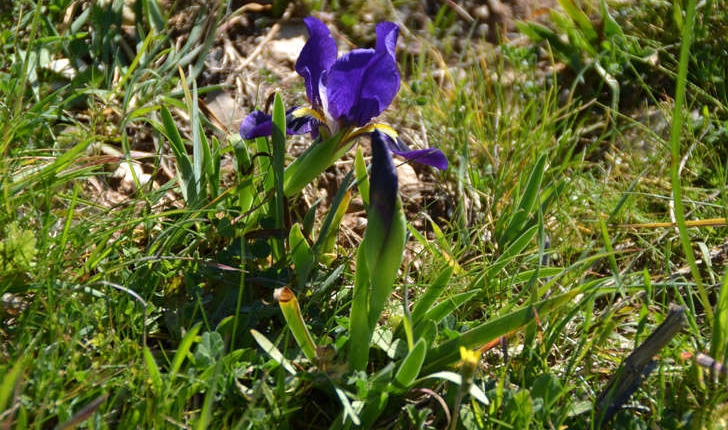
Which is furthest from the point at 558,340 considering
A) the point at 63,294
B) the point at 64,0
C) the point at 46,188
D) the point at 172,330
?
the point at 64,0

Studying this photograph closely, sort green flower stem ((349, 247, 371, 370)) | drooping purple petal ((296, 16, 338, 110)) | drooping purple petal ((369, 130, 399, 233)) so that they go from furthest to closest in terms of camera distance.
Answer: drooping purple petal ((296, 16, 338, 110)) → green flower stem ((349, 247, 371, 370)) → drooping purple petal ((369, 130, 399, 233))

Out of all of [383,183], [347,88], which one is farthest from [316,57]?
[383,183]

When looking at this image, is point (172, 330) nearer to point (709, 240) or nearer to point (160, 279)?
point (160, 279)

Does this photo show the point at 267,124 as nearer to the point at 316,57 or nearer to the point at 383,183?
the point at 316,57

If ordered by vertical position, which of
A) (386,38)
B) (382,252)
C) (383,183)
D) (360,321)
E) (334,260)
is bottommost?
(334,260)

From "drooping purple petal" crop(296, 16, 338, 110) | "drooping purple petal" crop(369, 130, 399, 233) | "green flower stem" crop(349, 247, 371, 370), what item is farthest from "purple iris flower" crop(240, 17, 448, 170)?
"green flower stem" crop(349, 247, 371, 370)

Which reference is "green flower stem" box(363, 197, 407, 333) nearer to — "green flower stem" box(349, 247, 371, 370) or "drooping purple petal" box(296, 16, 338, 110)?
"green flower stem" box(349, 247, 371, 370)
